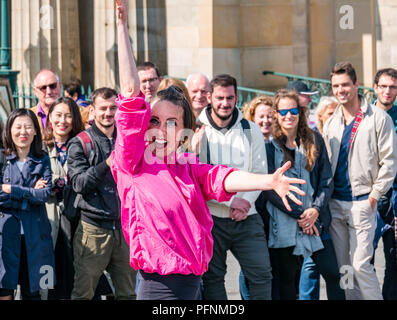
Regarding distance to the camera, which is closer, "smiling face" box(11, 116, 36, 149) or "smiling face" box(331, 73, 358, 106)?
"smiling face" box(11, 116, 36, 149)

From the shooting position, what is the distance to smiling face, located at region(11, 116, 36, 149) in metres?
6.63

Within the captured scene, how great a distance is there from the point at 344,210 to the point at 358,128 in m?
0.70

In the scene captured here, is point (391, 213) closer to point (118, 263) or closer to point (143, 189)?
point (118, 263)

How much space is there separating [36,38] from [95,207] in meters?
7.74

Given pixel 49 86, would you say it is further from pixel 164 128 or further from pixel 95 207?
pixel 164 128

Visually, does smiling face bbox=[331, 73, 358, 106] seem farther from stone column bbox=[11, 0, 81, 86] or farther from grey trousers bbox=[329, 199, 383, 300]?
stone column bbox=[11, 0, 81, 86]

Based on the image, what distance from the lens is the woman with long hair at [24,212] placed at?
254 inches

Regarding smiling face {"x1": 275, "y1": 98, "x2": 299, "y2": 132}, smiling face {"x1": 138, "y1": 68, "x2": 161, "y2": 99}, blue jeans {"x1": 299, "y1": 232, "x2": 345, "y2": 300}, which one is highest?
smiling face {"x1": 138, "y1": 68, "x2": 161, "y2": 99}

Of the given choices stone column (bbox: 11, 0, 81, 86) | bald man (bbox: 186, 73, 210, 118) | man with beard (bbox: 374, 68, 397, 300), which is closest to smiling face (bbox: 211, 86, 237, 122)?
bald man (bbox: 186, 73, 210, 118)

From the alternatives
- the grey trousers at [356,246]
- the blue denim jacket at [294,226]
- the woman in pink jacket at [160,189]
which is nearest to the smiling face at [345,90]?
the blue denim jacket at [294,226]

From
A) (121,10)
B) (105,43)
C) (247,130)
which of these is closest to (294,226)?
(247,130)

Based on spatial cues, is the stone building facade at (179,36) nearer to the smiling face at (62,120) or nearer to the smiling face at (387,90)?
the smiling face at (387,90)

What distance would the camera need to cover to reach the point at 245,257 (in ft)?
21.2

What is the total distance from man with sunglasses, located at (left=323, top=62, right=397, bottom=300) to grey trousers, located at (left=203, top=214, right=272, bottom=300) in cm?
77
